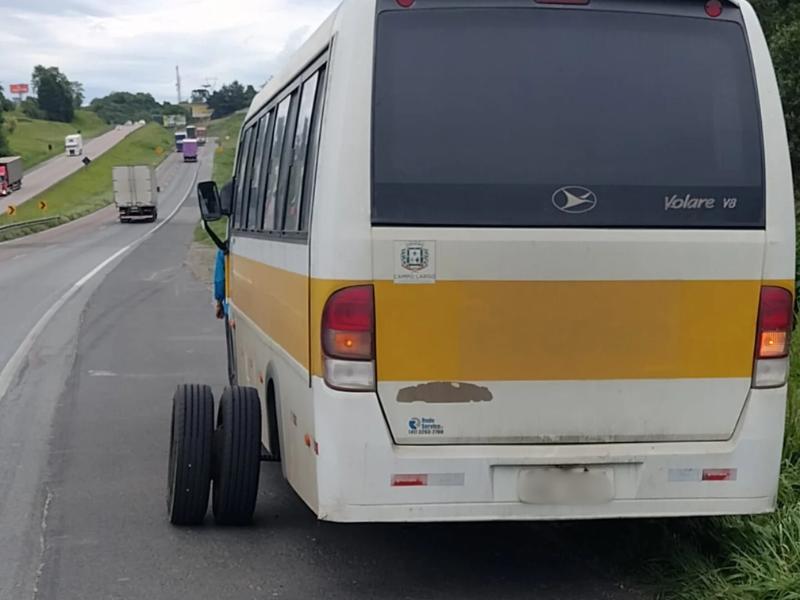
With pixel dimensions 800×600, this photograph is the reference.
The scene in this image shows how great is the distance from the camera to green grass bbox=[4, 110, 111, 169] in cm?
11950

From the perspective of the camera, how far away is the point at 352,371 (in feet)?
14.8

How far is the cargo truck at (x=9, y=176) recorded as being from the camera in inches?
3034

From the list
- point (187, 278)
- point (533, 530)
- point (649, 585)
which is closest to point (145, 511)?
point (533, 530)

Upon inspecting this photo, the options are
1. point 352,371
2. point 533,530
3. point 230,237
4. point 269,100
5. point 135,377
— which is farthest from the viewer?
point 135,377

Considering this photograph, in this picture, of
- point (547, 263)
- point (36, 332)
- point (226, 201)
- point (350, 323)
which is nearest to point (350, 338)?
point (350, 323)

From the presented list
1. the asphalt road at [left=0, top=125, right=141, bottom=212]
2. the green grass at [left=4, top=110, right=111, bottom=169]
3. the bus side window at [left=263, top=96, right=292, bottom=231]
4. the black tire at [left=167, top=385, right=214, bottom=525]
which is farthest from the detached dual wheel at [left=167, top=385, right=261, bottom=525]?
the green grass at [left=4, top=110, right=111, bottom=169]

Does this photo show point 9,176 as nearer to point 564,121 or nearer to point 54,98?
point 564,121

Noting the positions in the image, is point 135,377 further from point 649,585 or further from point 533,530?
point 649,585

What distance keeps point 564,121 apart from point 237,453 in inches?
101

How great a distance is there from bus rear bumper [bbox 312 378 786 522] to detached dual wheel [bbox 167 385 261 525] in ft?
4.25

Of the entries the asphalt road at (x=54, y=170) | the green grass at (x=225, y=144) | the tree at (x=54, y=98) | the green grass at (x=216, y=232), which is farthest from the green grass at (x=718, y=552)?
the tree at (x=54, y=98)

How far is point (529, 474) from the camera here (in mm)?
4625

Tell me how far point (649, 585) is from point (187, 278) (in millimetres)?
21275

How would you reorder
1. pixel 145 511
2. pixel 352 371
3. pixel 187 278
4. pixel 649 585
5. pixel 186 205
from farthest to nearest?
pixel 186 205 → pixel 187 278 → pixel 145 511 → pixel 649 585 → pixel 352 371
